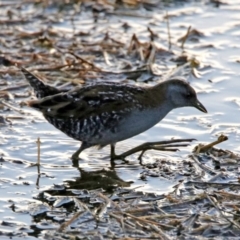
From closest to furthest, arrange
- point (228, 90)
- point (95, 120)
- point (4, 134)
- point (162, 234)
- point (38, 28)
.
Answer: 1. point (162, 234)
2. point (95, 120)
3. point (4, 134)
4. point (228, 90)
5. point (38, 28)

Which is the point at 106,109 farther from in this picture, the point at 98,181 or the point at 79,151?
the point at 98,181

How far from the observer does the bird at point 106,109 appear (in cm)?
887

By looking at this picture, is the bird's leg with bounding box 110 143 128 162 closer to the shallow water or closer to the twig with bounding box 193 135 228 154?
the shallow water

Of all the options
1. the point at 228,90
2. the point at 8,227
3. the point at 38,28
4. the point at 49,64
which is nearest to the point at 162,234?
the point at 8,227

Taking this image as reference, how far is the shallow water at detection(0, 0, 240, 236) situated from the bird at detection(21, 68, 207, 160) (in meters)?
0.31

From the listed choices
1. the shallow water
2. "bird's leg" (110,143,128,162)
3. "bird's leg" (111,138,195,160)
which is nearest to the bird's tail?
the shallow water

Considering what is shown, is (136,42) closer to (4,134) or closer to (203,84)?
(203,84)

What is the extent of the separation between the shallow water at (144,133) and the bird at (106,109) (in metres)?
0.31

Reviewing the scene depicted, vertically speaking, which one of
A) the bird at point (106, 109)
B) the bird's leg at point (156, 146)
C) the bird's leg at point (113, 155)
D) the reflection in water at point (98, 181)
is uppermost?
the bird at point (106, 109)

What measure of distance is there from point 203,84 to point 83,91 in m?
2.64

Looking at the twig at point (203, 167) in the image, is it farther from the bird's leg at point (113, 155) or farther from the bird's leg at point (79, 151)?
the bird's leg at point (79, 151)

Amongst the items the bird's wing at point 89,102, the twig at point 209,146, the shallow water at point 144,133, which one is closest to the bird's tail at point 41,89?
the bird's wing at point 89,102

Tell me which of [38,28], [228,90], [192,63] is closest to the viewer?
[228,90]

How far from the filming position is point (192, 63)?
38.8 feet
